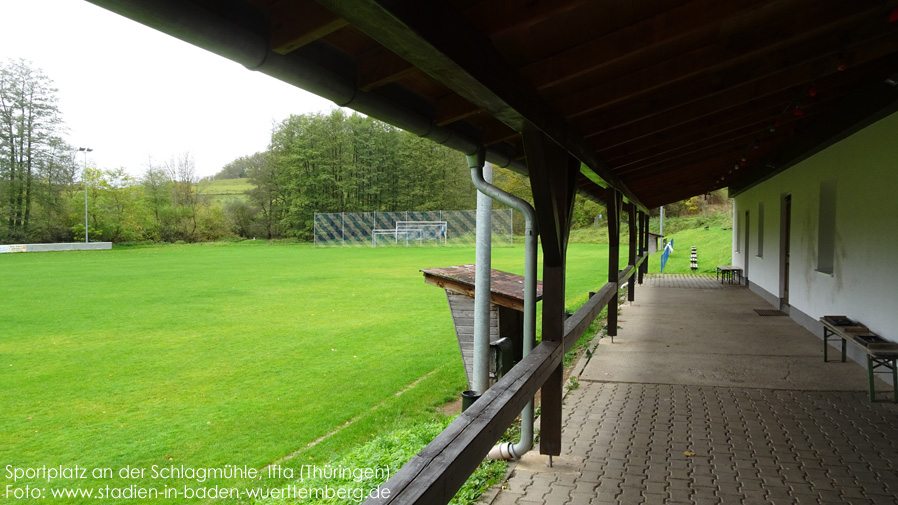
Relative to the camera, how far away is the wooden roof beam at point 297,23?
4.84 ft

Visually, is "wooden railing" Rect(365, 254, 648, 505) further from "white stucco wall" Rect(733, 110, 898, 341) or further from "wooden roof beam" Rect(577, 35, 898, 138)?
"white stucco wall" Rect(733, 110, 898, 341)

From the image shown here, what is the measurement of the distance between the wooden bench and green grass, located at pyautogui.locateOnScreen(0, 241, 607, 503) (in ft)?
12.1

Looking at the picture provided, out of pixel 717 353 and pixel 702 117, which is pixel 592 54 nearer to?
pixel 702 117

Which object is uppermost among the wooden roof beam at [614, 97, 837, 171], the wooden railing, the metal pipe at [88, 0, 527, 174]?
the wooden roof beam at [614, 97, 837, 171]

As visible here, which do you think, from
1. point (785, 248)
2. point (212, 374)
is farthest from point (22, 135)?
point (785, 248)

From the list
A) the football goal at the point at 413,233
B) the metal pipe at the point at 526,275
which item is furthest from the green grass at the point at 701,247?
the metal pipe at the point at 526,275

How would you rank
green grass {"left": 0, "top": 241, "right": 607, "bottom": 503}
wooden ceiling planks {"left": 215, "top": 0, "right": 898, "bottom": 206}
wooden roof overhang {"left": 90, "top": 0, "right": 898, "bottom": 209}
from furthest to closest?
green grass {"left": 0, "top": 241, "right": 607, "bottom": 503}
wooden ceiling planks {"left": 215, "top": 0, "right": 898, "bottom": 206}
wooden roof overhang {"left": 90, "top": 0, "right": 898, "bottom": 209}

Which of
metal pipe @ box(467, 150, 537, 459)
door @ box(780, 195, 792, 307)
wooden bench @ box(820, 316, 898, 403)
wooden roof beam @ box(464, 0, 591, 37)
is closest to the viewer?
wooden roof beam @ box(464, 0, 591, 37)

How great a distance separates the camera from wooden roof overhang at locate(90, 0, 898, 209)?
4.75 ft

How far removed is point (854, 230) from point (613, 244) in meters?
2.50

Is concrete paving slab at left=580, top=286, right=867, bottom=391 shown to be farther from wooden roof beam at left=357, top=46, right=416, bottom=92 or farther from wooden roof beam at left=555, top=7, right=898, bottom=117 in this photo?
wooden roof beam at left=357, top=46, right=416, bottom=92

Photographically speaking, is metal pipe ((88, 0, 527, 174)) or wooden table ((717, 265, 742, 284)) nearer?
metal pipe ((88, 0, 527, 174))

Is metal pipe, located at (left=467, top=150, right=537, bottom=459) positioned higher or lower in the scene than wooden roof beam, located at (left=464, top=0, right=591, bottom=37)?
lower

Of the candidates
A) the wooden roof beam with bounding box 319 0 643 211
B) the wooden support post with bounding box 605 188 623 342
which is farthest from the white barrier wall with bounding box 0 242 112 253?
the wooden roof beam with bounding box 319 0 643 211
